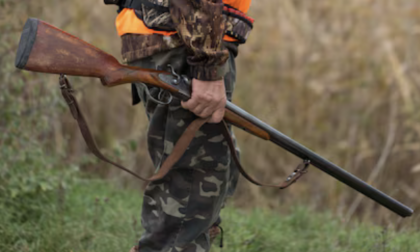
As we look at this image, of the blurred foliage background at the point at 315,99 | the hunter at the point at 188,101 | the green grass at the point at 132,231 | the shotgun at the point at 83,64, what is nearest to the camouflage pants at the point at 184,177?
the hunter at the point at 188,101

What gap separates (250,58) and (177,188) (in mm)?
3759

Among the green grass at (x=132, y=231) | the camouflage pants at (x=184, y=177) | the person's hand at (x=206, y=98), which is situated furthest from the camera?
the green grass at (x=132, y=231)

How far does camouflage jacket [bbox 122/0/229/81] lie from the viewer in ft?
6.41

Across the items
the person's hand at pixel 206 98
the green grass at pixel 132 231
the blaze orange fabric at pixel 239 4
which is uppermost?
the blaze orange fabric at pixel 239 4

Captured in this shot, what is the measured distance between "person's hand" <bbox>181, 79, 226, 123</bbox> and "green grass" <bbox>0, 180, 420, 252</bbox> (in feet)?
3.90

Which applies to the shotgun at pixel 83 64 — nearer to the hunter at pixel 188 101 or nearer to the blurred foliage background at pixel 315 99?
the hunter at pixel 188 101

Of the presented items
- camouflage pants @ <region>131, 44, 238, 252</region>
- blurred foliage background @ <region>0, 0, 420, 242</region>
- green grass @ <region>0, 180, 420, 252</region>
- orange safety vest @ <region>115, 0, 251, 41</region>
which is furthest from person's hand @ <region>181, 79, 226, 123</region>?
blurred foliage background @ <region>0, 0, 420, 242</region>

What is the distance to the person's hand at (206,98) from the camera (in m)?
2.06

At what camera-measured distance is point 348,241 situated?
3189 mm

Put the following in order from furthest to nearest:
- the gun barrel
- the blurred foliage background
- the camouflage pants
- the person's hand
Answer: the blurred foliage background
the gun barrel
the camouflage pants
the person's hand

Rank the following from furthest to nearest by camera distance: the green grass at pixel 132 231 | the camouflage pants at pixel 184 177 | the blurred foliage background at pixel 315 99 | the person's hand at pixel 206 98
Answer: the blurred foliage background at pixel 315 99 < the green grass at pixel 132 231 < the camouflage pants at pixel 184 177 < the person's hand at pixel 206 98

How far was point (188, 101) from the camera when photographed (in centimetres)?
209

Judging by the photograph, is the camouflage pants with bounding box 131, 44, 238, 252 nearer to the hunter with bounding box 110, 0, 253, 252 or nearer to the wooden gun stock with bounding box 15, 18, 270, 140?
the hunter with bounding box 110, 0, 253, 252

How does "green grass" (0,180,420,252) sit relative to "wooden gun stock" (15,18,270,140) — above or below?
below
